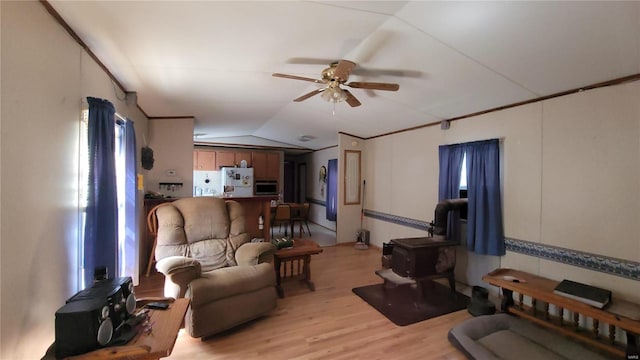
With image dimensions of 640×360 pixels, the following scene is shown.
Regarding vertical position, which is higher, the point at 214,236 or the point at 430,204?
the point at 430,204

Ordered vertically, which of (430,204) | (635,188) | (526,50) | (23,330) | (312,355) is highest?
(526,50)

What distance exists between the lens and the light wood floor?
7.34 feet

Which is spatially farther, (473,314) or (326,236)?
(326,236)

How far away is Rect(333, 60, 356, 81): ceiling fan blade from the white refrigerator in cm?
486

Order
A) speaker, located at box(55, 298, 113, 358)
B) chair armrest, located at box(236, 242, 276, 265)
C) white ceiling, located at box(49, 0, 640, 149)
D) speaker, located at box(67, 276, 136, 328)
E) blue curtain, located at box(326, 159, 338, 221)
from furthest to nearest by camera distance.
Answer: blue curtain, located at box(326, 159, 338, 221), chair armrest, located at box(236, 242, 276, 265), white ceiling, located at box(49, 0, 640, 149), speaker, located at box(67, 276, 136, 328), speaker, located at box(55, 298, 113, 358)

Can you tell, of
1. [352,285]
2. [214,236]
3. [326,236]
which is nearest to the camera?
[214,236]

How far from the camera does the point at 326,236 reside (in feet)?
21.5

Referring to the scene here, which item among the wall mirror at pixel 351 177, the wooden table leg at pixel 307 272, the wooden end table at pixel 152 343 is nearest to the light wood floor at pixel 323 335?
the wooden table leg at pixel 307 272

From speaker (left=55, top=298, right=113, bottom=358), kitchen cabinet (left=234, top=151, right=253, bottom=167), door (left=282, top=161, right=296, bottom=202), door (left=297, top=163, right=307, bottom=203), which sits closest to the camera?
speaker (left=55, top=298, right=113, bottom=358)

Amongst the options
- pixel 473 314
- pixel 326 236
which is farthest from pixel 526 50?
pixel 326 236

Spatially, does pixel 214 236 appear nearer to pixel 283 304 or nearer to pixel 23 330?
pixel 283 304

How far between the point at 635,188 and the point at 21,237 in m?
4.20

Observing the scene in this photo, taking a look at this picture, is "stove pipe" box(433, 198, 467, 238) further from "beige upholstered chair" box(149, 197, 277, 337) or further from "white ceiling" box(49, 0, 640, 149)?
"beige upholstered chair" box(149, 197, 277, 337)

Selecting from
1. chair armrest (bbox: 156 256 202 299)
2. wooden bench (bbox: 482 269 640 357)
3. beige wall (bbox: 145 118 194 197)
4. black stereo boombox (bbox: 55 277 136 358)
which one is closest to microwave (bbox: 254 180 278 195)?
beige wall (bbox: 145 118 194 197)
